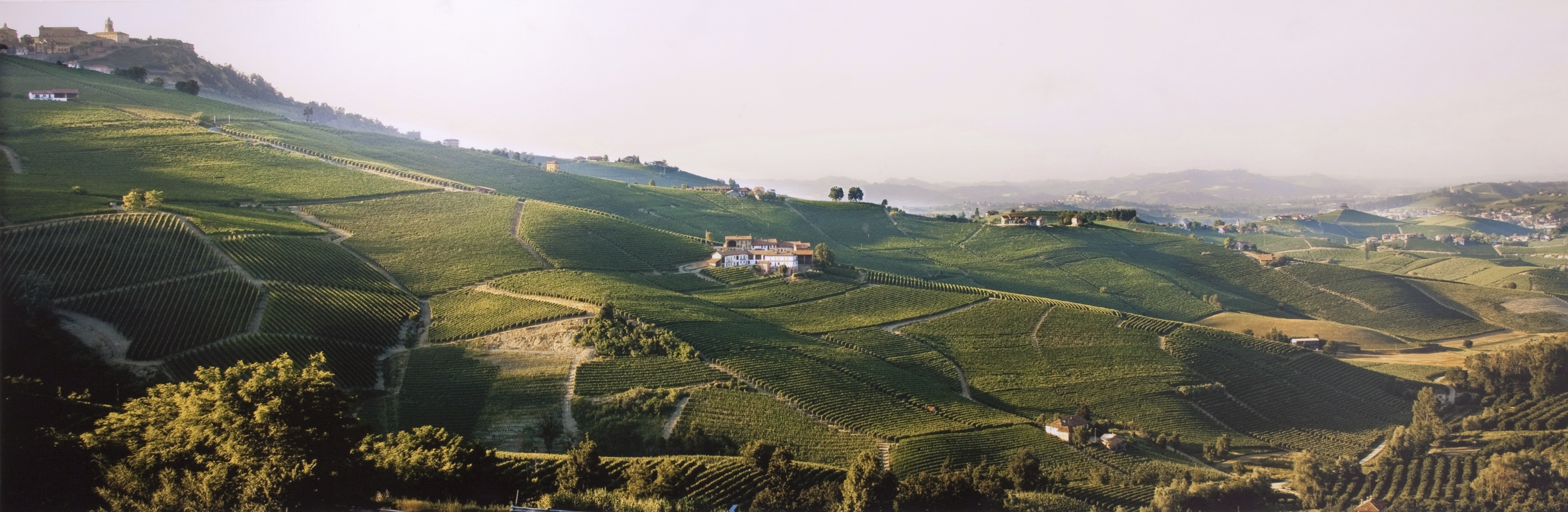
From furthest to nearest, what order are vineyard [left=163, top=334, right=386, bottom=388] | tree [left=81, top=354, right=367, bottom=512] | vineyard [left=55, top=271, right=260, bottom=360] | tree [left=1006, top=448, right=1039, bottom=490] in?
vineyard [left=55, top=271, right=260, bottom=360] < tree [left=1006, top=448, right=1039, bottom=490] < vineyard [left=163, top=334, right=386, bottom=388] < tree [left=81, top=354, right=367, bottom=512]

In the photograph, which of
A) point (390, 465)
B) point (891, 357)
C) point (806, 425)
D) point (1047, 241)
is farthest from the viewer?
point (1047, 241)

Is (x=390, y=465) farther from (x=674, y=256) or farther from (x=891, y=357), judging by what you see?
(x=674, y=256)

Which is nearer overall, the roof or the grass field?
the roof

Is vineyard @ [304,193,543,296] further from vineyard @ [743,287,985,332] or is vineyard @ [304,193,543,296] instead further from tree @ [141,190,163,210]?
vineyard @ [743,287,985,332]

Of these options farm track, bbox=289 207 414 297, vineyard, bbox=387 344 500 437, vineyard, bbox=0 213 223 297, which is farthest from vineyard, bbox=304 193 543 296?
vineyard, bbox=0 213 223 297

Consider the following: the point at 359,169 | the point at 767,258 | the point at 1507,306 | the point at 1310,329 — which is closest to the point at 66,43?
the point at 359,169

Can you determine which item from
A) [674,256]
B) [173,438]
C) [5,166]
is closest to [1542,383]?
[674,256]

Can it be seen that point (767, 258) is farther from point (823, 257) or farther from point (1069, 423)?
point (1069, 423)
